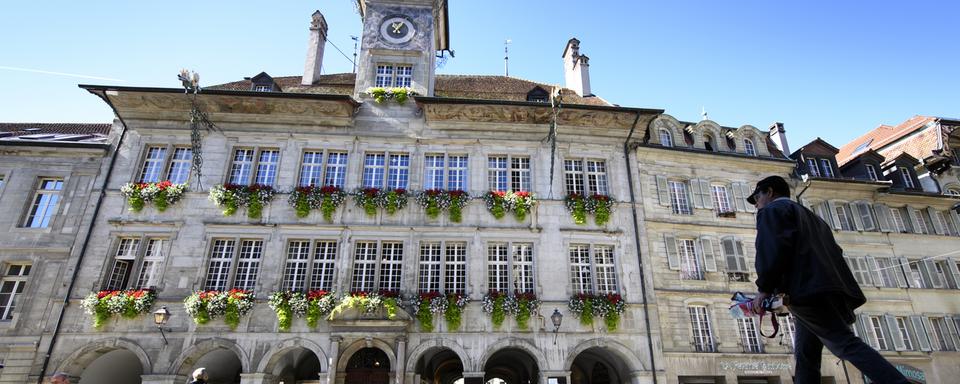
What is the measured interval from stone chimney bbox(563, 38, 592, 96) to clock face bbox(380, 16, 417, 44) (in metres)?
7.57

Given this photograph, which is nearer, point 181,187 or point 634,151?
point 181,187

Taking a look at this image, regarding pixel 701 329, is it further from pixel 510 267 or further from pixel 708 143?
pixel 708 143

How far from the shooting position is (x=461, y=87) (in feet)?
71.3

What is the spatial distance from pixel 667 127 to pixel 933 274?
43.3 ft

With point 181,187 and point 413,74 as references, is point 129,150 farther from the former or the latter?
point 413,74

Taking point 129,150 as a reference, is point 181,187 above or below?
below

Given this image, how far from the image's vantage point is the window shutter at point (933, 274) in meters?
20.9

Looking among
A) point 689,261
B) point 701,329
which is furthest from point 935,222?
point 701,329

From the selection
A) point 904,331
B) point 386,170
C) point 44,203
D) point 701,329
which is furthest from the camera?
point 904,331

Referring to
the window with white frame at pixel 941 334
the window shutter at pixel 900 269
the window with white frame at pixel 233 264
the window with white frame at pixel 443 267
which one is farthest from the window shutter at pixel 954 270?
the window with white frame at pixel 233 264

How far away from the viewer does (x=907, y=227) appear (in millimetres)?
22094

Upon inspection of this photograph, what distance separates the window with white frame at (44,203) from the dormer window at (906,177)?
3518cm

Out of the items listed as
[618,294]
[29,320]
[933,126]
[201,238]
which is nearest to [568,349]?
[618,294]

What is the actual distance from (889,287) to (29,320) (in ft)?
101
